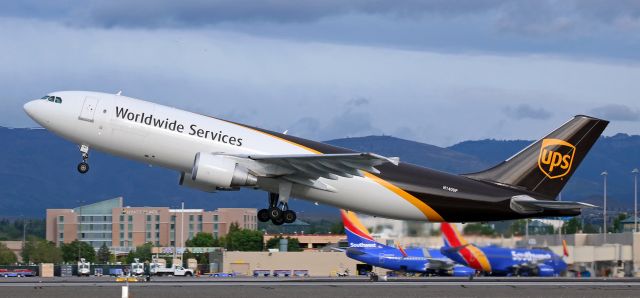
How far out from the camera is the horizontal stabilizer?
184ft

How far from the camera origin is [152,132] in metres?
53.2

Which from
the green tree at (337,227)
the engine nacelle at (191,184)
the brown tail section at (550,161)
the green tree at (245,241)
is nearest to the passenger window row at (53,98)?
the engine nacelle at (191,184)

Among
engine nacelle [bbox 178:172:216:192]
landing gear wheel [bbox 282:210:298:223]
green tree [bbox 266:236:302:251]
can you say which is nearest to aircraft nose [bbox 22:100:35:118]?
engine nacelle [bbox 178:172:216:192]

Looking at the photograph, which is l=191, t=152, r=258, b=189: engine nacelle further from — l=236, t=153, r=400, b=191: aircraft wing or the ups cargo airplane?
l=236, t=153, r=400, b=191: aircraft wing

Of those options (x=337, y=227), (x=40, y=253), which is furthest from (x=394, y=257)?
(x=40, y=253)

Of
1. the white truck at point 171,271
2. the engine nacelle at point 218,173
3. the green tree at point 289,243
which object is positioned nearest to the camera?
the engine nacelle at point 218,173

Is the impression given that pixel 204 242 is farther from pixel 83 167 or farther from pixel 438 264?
pixel 83 167

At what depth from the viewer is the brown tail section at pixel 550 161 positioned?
193 ft

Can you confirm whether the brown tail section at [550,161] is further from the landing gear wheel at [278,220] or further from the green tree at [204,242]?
the green tree at [204,242]

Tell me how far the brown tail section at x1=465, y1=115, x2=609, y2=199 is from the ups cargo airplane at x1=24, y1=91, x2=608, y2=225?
0.05 meters

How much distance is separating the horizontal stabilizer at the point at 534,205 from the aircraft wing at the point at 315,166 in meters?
7.20

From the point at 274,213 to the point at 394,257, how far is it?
1207 inches

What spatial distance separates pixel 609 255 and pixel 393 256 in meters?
15.4
